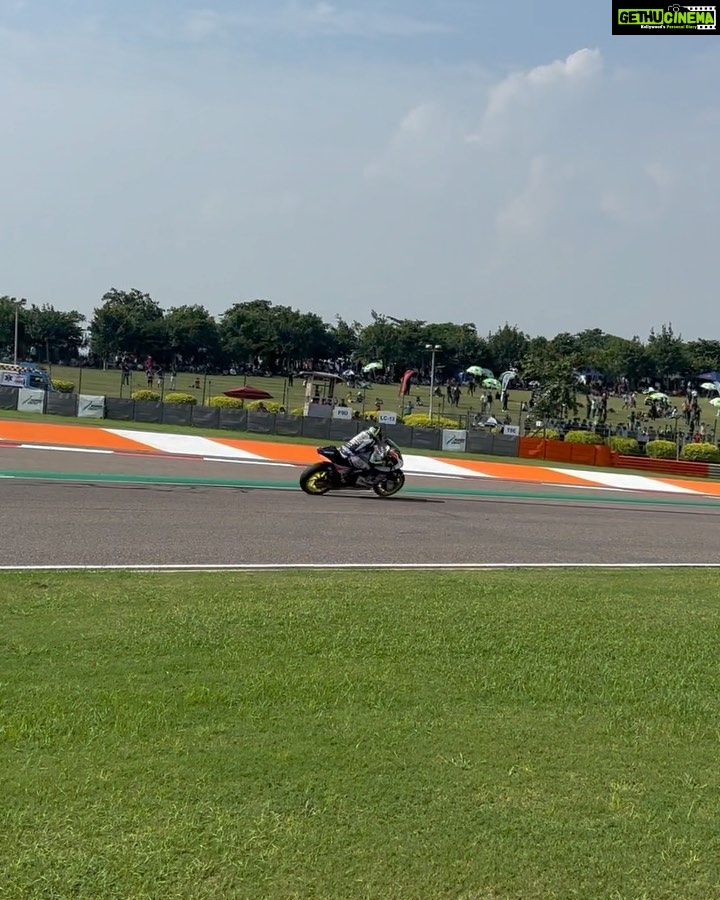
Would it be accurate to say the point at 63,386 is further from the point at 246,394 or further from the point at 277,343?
the point at 277,343

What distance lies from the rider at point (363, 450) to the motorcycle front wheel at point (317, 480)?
1.70ft

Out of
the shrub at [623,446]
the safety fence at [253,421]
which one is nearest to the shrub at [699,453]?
the shrub at [623,446]

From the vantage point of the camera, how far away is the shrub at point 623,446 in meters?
39.1

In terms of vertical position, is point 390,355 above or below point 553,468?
above

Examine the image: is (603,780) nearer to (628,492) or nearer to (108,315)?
(628,492)

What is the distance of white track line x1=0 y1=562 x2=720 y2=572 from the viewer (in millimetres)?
9328

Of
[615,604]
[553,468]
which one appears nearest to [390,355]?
[553,468]

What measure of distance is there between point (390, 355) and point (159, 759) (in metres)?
97.5

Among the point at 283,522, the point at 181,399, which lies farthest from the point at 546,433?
the point at 283,522

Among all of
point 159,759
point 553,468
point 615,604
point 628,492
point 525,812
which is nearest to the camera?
point 525,812

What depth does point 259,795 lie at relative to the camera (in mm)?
4047

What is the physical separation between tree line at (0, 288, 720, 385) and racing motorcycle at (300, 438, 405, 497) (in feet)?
199

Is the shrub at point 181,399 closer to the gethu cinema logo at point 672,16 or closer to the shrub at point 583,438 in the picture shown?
the shrub at point 583,438

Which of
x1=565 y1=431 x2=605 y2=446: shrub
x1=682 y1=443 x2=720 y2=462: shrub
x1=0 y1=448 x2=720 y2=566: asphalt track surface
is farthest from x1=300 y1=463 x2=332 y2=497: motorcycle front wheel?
x1=682 y1=443 x2=720 y2=462: shrub
